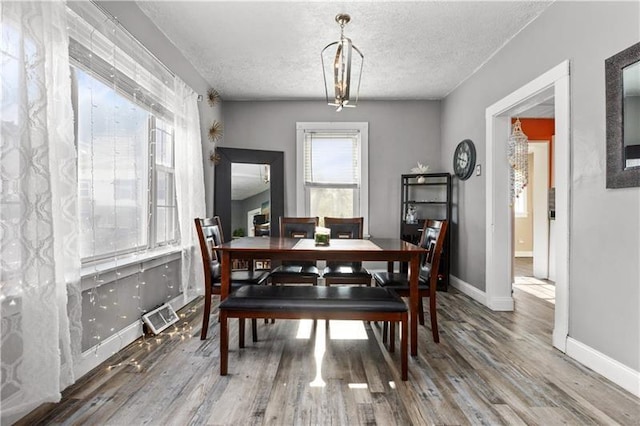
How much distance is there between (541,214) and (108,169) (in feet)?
19.3

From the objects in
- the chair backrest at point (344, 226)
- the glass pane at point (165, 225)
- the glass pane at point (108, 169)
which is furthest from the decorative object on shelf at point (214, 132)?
the chair backrest at point (344, 226)

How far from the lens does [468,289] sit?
4176 mm

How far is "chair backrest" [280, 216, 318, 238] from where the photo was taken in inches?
144

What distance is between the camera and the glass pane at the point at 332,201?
17.2 ft

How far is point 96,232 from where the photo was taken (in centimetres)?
232

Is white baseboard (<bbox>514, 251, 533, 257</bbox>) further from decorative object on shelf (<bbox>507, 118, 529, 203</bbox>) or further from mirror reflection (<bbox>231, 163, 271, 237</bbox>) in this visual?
mirror reflection (<bbox>231, 163, 271, 237</bbox>)

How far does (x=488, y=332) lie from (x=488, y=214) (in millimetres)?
1280

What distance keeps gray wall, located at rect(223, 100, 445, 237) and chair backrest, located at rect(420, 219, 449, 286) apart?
221 centimetres

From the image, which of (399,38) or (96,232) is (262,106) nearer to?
(399,38)

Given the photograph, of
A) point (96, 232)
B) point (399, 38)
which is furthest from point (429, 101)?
point (96, 232)

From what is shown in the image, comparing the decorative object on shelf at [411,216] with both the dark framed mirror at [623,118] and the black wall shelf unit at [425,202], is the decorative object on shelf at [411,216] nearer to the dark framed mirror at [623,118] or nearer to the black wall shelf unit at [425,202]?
the black wall shelf unit at [425,202]

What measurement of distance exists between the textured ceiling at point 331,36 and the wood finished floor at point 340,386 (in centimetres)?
261

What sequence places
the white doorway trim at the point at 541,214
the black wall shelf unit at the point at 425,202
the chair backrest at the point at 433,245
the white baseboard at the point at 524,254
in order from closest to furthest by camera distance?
the chair backrest at the point at 433,245
the black wall shelf unit at the point at 425,202
the white doorway trim at the point at 541,214
the white baseboard at the point at 524,254

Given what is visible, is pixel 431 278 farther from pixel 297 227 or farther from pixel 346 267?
pixel 297 227
